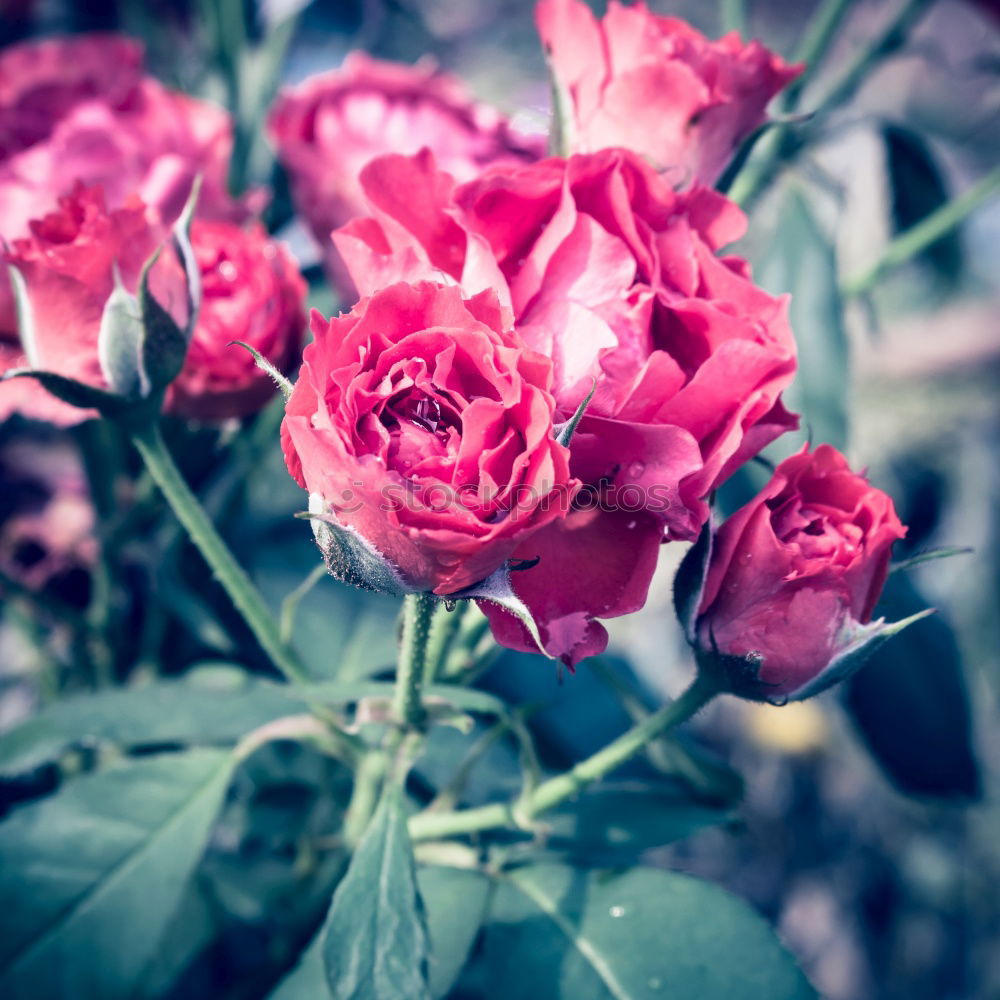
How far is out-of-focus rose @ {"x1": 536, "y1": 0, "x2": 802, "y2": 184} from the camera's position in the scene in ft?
1.48

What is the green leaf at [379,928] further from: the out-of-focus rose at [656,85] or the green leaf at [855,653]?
the out-of-focus rose at [656,85]

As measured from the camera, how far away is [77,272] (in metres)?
0.43

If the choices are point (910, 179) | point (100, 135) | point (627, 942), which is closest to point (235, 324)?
point (100, 135)

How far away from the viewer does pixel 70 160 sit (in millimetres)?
577

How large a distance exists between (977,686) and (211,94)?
57.5 inches

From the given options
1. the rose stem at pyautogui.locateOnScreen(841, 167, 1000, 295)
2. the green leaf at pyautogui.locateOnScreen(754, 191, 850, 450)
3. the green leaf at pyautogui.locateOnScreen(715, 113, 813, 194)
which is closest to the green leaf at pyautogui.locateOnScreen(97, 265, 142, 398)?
the green leaf at pyautogui.locateOnScreen(715, 113, 813, 194)

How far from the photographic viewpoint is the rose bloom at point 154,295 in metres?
0.43

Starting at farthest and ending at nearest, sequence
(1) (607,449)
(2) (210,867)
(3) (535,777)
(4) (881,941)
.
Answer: (4) (881,941), (2) (210,867), (3) (535,777), (1) (607,449)

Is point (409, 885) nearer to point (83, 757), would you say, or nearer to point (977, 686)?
point (83, 757)

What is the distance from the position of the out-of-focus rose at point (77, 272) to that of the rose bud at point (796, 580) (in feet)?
0.98

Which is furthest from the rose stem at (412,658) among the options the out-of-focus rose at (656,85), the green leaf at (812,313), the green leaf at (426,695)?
the green leaf at (812,313)

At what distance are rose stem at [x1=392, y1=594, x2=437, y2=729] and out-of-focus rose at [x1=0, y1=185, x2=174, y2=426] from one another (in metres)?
0.20

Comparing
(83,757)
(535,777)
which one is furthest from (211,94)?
(535,777)

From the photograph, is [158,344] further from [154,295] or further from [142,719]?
[142,719]
